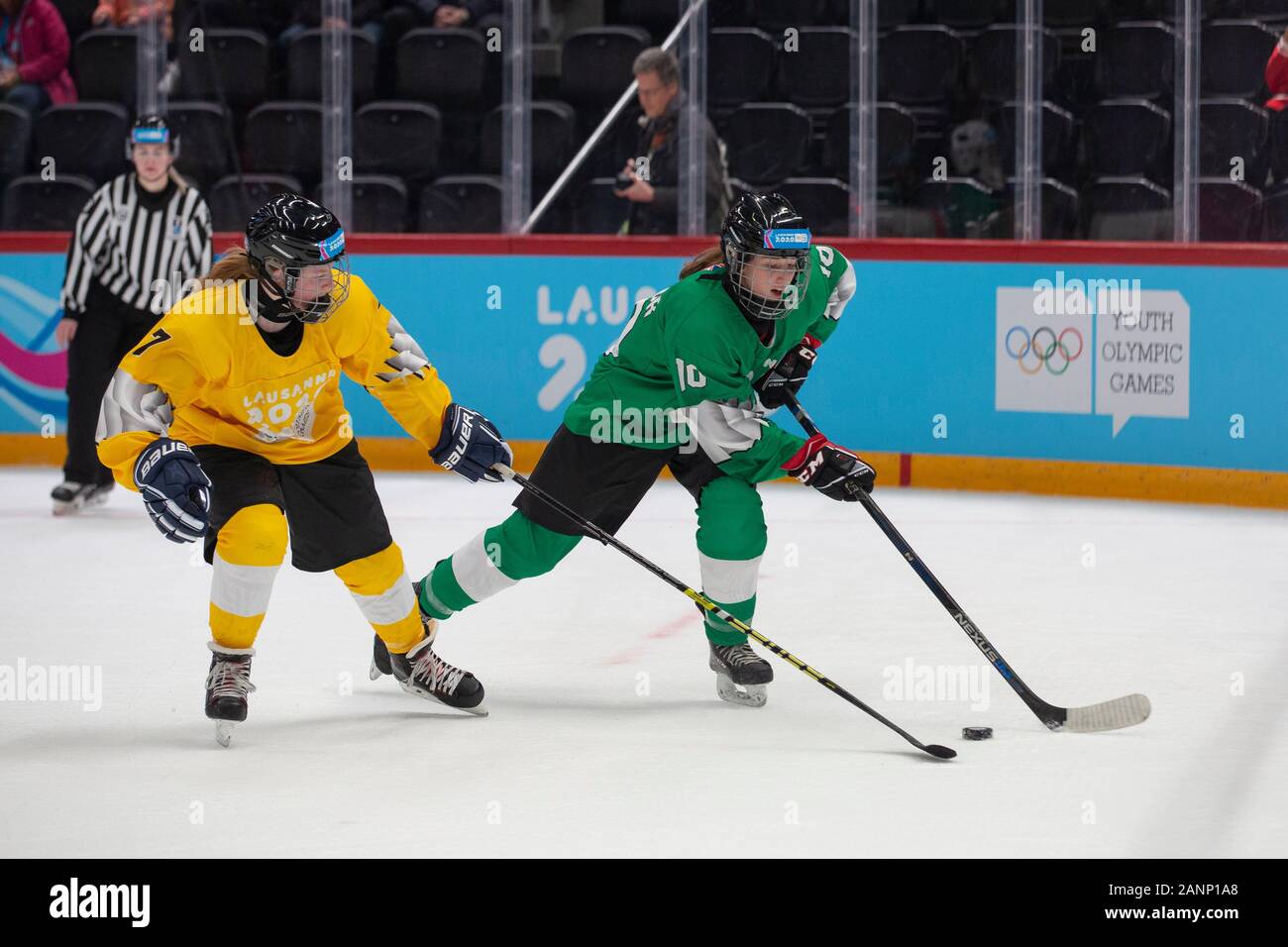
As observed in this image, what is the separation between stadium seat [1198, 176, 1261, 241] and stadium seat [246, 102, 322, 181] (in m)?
3.42

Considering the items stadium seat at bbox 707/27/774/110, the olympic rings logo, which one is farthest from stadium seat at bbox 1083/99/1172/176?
stadium seat at bbox 707/27/774/110

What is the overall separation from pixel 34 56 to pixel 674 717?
5530 millimetres

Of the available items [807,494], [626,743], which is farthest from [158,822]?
[807,494]

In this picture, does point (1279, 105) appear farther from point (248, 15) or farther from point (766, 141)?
point (248, 15)

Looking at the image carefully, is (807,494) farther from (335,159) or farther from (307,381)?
(307,381)

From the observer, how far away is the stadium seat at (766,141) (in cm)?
737

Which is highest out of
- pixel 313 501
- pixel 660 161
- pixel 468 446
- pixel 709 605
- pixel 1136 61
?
pixel 1136 61

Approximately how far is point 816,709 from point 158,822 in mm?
1416

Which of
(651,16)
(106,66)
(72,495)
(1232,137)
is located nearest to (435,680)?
(72,495)

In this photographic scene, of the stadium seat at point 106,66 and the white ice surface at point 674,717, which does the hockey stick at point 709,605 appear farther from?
the stadium seat at point 106,66

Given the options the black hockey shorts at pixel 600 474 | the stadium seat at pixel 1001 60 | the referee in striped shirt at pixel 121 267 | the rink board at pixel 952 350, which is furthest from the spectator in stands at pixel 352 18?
the black hockey shorts at pixel 600 474

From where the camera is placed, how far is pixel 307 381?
3801mm

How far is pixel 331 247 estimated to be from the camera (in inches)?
143

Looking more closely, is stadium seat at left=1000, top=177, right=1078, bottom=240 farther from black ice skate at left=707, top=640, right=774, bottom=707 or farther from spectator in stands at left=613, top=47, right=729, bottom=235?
black ice skate at left=707, top=640, right=774, bottom=707
